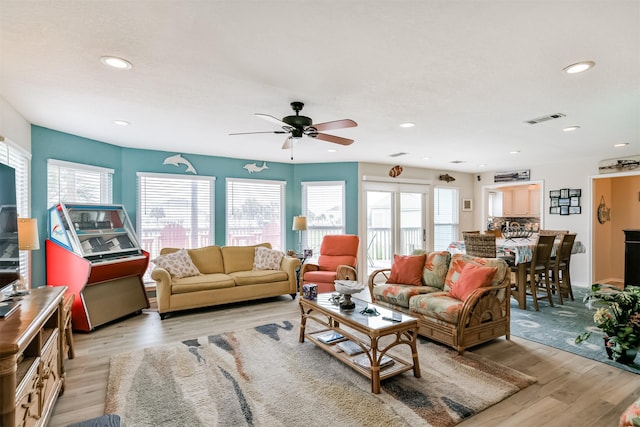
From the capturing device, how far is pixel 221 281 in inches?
183

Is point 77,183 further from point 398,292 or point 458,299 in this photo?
point 458,299

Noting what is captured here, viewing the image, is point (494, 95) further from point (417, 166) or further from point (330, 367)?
point (417, 166)

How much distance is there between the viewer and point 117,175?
5090 millimetres

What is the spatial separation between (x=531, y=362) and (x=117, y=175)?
5.95 metres

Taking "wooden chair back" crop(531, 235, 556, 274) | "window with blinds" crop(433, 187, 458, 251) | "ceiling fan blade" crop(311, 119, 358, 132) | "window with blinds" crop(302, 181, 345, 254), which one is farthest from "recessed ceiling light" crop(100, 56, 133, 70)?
"window with blinds" crop(433, 187, 458, 251)

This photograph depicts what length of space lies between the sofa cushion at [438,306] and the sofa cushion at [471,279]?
0.09 meters

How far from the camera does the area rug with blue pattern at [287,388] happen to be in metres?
2.15

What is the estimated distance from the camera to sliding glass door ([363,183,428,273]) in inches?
266

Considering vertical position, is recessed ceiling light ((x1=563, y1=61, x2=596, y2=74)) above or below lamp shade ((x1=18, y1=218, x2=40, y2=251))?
above

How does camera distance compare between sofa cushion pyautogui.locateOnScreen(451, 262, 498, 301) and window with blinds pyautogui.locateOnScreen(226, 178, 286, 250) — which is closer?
sofa cushion pyautogui.locateOnScreen(451, 262, 498, 301)

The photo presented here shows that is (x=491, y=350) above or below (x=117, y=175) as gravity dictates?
below

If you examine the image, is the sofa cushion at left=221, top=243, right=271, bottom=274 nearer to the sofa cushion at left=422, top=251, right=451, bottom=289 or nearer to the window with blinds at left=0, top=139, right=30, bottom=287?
the window with blinds at left=0, top=139, right=30, bottom=287

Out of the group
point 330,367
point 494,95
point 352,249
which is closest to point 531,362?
point 330,367

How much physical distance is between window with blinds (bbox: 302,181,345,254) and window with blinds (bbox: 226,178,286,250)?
1.71 feet
